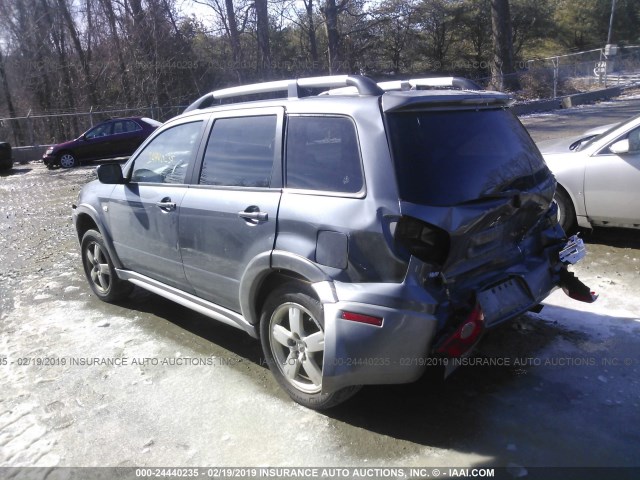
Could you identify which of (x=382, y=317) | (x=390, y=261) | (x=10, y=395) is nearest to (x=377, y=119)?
(x=390, y=261)

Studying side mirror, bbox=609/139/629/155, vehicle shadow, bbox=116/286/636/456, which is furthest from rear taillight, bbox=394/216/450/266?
side mirror, bbox=609/139/629/155

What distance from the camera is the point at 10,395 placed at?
3.99 metres

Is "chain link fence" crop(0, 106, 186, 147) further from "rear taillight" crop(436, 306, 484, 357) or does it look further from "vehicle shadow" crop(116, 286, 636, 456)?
"rear taillight" crop(436, 306, 484, 357)

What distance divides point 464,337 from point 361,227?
0.79 meters

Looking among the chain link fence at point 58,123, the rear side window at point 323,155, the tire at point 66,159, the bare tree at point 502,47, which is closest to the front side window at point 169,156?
the rear side window at point 323,155

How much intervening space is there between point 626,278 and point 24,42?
2949 cm

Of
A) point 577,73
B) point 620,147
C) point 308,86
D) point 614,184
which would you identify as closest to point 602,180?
point 614,184

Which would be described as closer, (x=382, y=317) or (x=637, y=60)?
(x=382, y=317)

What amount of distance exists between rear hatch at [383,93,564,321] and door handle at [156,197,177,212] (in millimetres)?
1959

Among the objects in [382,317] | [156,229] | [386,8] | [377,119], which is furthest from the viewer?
[386,8]

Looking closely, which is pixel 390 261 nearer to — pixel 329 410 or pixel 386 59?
pixel 329 410

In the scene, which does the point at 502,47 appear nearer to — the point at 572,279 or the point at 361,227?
the point at 572,279

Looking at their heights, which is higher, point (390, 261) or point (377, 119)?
point (377, 119)

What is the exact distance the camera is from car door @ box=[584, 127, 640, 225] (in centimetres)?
546
